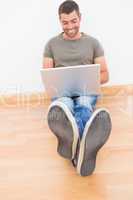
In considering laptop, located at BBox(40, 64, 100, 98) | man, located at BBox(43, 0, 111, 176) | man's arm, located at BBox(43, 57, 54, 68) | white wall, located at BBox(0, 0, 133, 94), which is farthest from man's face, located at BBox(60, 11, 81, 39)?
white wall, located at BBox(0, 0, 133, 94)

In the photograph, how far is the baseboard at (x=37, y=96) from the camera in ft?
8.00

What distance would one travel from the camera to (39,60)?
94.5 inches

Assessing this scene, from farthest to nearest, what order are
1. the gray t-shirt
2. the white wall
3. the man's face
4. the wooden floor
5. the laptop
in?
the white wall, the gray t-shirt, the man's face, the laptop, the wooden floor

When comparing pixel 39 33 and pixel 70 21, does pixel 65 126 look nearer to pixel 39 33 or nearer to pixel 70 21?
pixel 70 21

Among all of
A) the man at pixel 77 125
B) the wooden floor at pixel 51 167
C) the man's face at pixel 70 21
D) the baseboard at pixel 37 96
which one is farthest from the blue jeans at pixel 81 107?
the baseboard at pixel 37 96

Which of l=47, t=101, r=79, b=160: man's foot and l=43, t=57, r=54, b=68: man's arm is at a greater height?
l=43, t=57, r=54, b=68: man's arm

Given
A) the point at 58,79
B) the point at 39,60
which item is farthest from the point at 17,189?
the point at 39,60

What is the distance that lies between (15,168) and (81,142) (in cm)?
36

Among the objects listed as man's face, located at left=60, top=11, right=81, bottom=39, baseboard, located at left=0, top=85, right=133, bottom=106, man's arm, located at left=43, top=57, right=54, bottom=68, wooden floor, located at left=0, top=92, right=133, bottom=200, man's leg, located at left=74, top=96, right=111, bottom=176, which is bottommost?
baseboard, located at left=0, top=85, right=133, bottom=106

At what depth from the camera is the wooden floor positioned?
123 cm

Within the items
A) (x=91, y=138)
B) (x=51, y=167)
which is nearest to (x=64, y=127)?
(x=91, y=138)

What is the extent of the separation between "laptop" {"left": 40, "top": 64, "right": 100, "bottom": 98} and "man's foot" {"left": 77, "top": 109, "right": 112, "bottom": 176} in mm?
258

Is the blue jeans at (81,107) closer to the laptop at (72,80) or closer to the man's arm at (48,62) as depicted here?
the laptop at (72,80)

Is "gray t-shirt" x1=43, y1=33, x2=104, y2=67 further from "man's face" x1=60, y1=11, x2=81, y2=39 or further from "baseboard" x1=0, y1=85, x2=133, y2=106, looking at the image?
"baseboard" x1=0, y1=85, x2=133, y2=106
